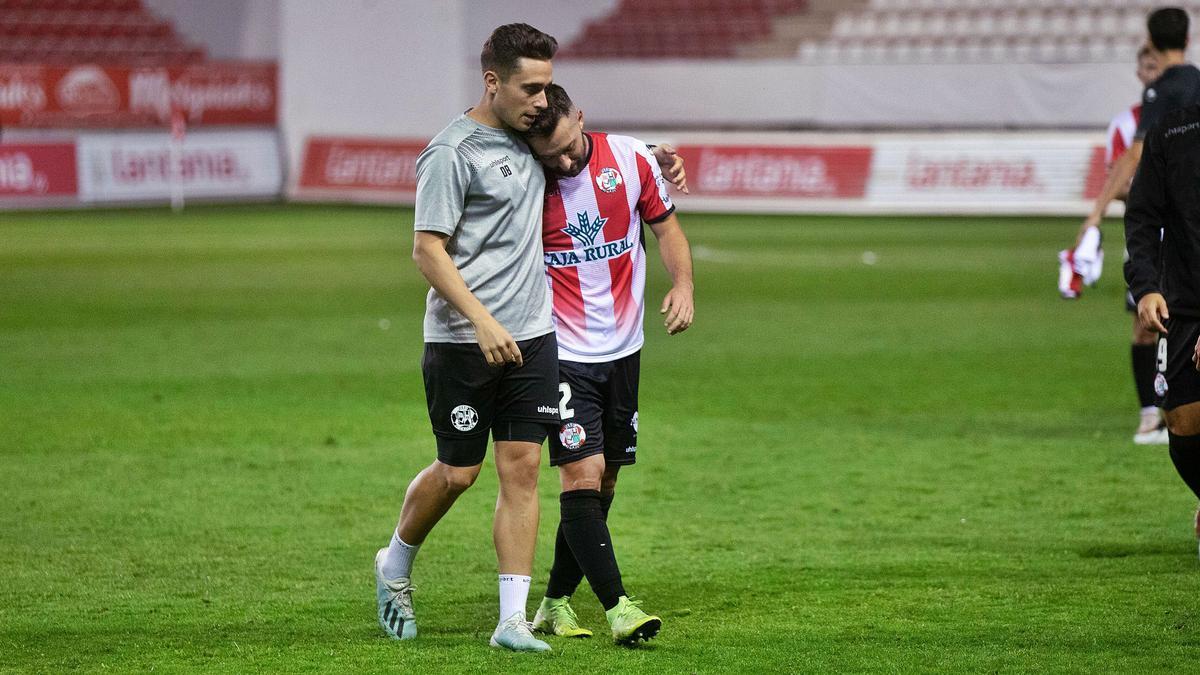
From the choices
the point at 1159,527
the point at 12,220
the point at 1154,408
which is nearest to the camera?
the point at 1159,527

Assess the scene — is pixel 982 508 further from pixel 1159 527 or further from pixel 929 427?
pixel 929 427

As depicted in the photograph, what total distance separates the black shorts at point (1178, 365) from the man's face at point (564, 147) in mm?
2021

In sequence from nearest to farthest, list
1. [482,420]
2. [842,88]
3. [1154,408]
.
Result: [482,420]
[1154,408]
[842,88]

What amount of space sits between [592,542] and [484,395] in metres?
0.54

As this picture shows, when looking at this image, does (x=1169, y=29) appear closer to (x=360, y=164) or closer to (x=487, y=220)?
(x=487, y=220)

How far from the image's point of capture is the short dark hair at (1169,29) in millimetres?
7250

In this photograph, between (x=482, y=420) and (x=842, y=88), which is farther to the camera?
(x=842, y=88)

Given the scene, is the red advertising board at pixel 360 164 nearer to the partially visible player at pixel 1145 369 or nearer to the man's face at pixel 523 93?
the partially visible player at pixel 1145 369

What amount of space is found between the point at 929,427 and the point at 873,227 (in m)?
14.2

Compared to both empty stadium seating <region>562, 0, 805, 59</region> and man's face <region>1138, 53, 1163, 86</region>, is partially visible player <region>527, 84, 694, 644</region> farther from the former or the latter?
empty stadium seating <region>562, 0, 805, 59</region>

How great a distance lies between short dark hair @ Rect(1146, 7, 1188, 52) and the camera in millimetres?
7250

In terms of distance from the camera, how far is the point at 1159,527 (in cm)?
663

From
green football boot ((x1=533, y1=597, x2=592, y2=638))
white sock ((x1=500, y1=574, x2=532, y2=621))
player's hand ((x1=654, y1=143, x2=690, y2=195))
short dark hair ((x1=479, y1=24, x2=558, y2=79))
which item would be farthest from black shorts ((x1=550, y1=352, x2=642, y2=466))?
short dark hair ((x1=479, y1=24, x2=558, y2=79))

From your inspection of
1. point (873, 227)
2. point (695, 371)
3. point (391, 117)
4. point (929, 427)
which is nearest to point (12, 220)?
point (391, 117)
